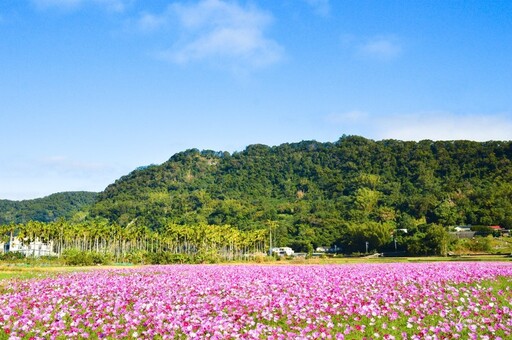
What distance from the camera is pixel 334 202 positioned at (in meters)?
163

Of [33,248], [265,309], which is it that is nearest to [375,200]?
[33,248]

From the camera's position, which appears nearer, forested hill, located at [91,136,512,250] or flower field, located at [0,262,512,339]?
flower field, located at [0,262,512,339]

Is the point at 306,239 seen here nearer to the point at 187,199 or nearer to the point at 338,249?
the point at 338,249

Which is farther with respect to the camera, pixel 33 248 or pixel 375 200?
pixel 375 200

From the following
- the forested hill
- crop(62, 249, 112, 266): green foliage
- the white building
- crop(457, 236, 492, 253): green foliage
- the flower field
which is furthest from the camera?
the forested hill

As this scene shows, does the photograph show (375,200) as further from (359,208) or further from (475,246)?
(475,246)

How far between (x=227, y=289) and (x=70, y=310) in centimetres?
498

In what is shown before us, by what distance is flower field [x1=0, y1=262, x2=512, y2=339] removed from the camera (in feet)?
27.4

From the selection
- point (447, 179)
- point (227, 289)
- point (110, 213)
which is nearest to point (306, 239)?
point (447, 179)

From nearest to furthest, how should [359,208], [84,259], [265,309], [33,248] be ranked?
[265,309]
[84,259]
[33,248]
[359,208]

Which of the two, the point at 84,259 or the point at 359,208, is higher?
the point at 359,208

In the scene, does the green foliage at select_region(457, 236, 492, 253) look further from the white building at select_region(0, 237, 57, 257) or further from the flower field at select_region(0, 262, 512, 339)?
the white building at select_region(0, 237, 57, 257)

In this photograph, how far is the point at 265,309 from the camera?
10.7 metres

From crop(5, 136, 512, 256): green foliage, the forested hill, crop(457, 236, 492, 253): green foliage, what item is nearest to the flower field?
crop(5, 136, 512, 256): green foliage
